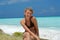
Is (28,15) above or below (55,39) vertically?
above

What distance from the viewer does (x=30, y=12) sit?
4.34 metres

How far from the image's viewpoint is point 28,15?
14.3 ft

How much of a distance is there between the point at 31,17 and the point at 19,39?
4869mm

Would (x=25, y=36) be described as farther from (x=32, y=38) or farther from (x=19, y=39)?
(x=19, y=39)

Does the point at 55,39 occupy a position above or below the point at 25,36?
below

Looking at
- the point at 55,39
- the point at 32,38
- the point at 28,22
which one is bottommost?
the point at 55,39

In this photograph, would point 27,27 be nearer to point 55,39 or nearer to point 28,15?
point 28,15

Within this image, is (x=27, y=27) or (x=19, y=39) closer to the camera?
(x=27, y=27)

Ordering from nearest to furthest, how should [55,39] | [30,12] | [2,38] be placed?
1. [30,12]
2. [2,38]
3. [55,39]

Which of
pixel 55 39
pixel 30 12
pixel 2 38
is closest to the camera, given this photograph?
pixel 30 12

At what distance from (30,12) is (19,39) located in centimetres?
494

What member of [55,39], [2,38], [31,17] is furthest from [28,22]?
[55,39]

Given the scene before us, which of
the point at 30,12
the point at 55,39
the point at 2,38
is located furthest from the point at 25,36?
the point at 55,39

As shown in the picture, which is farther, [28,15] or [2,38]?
[2,38]
